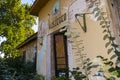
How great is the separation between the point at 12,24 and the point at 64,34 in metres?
19.1

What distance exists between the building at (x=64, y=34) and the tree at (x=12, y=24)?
13.0m

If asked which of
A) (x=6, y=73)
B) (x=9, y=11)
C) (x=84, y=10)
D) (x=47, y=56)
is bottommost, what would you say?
(x=6, y=73)

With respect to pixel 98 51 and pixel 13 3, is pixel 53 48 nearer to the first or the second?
pixel 98 51

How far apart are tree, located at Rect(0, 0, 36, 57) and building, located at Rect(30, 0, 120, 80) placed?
13.0 m

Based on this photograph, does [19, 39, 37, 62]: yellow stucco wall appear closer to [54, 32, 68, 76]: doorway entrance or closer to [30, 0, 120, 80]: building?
[30, 0, 120, 80]: building

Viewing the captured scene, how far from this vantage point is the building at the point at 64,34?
494cm

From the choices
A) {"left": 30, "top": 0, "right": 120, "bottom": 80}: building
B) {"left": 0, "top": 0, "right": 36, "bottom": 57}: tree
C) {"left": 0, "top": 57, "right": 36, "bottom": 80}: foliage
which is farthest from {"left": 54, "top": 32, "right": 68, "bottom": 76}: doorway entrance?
{"left": 0, "top": 0, "right": 36, "bottom": 57}: tree

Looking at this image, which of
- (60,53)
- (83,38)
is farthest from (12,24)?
(83,38)

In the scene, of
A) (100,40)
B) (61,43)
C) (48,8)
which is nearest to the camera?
(100,40)

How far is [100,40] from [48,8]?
4.05 meters

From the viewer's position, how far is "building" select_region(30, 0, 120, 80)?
16.2ft

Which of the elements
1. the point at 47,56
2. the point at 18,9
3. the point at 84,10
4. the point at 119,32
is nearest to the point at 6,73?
the point at 47,56

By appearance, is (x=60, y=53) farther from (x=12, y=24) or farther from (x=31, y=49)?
(x=12, y=24)

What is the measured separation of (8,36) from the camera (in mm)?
22719
